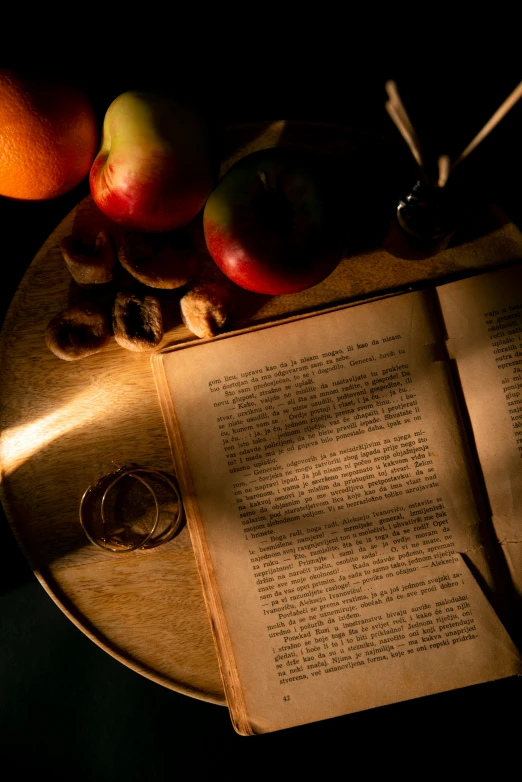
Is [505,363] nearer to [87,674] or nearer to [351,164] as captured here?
[351,164]

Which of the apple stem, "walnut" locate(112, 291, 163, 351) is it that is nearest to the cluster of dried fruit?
"walnut" locate(112, 291, 163, 351)

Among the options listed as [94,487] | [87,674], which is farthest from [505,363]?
[87,674]

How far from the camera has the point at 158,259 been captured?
767 mm

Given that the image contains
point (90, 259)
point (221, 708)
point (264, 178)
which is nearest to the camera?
point (264, 178)

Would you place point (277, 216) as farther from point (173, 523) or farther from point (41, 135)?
point (173, 523)

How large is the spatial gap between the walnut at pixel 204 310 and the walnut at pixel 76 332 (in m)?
0.13

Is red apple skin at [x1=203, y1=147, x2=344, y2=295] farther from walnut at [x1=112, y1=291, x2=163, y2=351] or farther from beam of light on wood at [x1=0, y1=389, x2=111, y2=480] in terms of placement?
beam of light on wood at [x1=0, y1=389, x2=111, y2=480]

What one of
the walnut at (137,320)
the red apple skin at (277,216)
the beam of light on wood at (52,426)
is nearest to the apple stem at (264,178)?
the red apple skin at (277,216)

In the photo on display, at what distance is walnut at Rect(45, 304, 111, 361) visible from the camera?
0.76 meters

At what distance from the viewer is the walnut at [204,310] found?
76 centimetres

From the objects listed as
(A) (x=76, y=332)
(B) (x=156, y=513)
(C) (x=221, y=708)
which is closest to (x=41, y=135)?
(A) (x=76, y=332)

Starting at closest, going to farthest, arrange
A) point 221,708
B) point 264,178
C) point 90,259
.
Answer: point 264,178 → point 90,259 → point 221,708

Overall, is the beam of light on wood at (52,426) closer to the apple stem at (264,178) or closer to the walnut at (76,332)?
the walnut at (76,332)

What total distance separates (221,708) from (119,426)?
798mm
